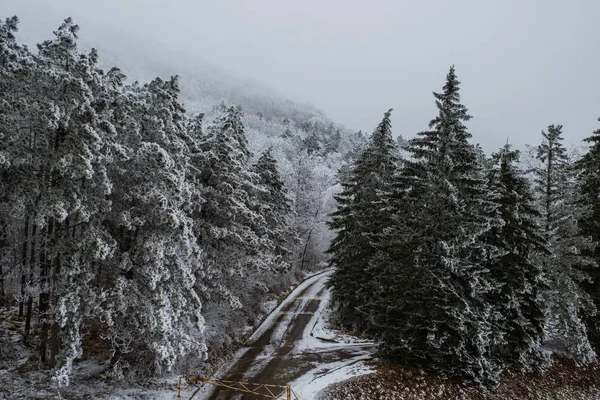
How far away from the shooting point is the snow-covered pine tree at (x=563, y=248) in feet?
77.0

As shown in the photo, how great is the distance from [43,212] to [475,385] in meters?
20.5

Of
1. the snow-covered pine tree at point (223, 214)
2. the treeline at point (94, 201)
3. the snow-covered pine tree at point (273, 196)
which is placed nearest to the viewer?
the treeline at point (94, 201)

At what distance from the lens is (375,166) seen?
Result: 90.7 feet

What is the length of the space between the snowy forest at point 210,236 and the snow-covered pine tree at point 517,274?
0.29 ft

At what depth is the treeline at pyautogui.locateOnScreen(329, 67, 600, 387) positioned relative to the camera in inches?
720

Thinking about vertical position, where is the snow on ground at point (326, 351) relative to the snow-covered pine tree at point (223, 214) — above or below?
below

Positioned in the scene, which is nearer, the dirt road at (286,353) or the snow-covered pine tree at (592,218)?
the dirt road at (286,353)

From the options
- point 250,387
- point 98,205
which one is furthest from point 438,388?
point 98,205

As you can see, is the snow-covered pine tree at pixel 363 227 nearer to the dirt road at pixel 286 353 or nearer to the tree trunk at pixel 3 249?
the dirt road at pixel 286 353

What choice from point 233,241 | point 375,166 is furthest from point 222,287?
point 375,166

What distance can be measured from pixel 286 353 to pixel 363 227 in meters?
9.68

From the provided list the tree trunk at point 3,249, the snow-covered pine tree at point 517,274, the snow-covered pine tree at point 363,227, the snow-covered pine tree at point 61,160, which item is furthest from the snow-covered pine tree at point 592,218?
the tree trunk at point 3,249

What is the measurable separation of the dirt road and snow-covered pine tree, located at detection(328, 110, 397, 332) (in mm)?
3110

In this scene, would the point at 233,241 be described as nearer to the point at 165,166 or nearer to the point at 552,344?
the point at 165,166
